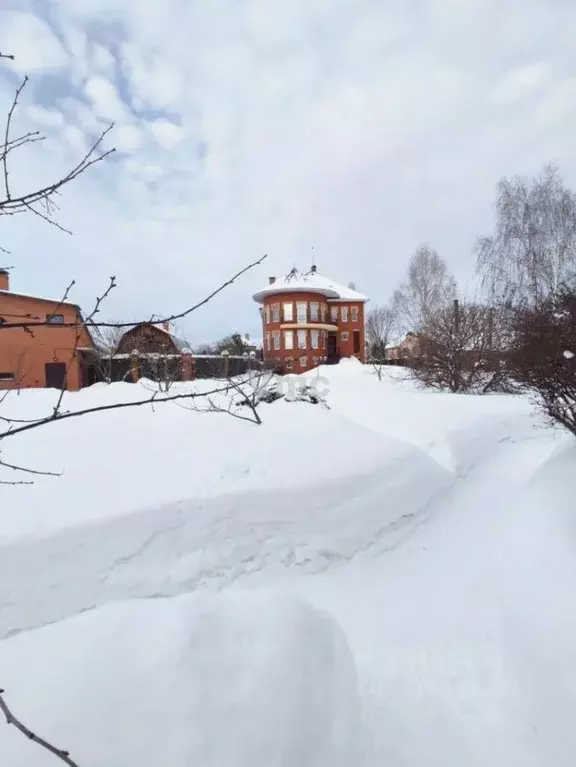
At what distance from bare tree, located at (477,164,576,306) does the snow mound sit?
15.6 m

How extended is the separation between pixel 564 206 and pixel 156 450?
17689 millimetres

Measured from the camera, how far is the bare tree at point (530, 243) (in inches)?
631

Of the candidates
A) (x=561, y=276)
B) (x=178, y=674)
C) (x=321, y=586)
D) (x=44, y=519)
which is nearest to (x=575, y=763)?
(x=321, y=586)

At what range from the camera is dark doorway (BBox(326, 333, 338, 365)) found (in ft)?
110

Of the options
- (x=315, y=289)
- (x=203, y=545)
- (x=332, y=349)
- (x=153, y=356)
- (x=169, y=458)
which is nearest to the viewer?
(x=203, y=545)

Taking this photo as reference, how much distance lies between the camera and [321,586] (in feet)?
11.9

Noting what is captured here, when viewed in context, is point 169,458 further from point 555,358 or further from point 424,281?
point 424,281

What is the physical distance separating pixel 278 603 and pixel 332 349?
31257mm

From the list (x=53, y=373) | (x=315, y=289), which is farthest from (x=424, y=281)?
(x=53, y=373)

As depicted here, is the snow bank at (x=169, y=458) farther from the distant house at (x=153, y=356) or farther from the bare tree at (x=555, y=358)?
the distant house at (x=153, y=356)

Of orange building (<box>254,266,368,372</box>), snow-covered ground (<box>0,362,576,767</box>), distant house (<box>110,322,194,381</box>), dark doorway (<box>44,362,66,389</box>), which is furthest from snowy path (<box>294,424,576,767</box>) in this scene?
orange building (<box>254,266,368,372</box>)

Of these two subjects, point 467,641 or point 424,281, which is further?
point 424,281

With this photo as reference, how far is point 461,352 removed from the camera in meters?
14.0

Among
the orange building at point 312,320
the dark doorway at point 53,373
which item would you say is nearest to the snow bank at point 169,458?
the dark doorway at point 53,373
